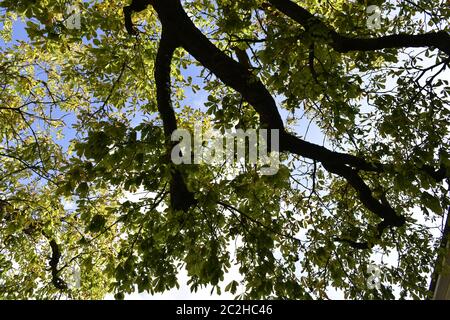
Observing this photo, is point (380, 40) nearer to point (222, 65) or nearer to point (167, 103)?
point (222, 65)

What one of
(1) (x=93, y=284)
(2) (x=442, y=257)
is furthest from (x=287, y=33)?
(1) (x=93, y=284)

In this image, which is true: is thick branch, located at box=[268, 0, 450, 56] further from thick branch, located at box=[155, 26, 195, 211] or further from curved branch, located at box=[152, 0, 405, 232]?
thick branch, located at box=[155, 26, 195, 211]

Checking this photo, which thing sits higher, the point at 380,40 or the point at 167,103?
the point at 380,40

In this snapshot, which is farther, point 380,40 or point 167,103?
point 167,103

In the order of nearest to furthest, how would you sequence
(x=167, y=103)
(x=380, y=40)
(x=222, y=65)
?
(x=380, y=40) < (x=222, y=65) < (x=167, y=103)

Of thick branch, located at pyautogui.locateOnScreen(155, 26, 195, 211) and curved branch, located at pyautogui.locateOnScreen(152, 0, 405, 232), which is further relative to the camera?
thick branch, located at pyautogui.locateOnScreen(155, 26, 195, 211)

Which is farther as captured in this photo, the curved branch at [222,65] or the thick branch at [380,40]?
the curved branch at [222,65]

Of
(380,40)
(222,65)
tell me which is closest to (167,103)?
(222,65)

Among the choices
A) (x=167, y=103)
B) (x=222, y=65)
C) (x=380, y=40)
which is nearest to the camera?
(x=380, y=40)

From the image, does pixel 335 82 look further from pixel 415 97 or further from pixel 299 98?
pixel 415 97

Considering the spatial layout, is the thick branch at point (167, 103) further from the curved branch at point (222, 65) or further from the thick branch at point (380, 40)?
the thick branch at point (380, 40)

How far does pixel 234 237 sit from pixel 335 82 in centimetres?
291

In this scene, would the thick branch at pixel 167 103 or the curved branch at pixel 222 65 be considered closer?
the curved branch at pixel 222 65

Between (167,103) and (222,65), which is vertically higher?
(222,65)
